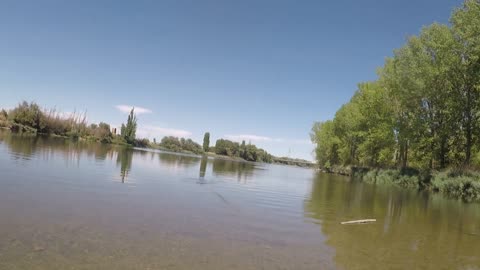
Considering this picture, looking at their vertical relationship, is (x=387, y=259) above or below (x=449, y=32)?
below

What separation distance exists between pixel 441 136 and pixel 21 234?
41.1 m

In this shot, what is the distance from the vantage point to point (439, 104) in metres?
38.4

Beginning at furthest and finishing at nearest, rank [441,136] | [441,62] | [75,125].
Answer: [75,125] → [441,136] → [441,62]

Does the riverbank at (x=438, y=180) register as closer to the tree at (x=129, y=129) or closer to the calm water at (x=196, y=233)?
the calm water at (x=196, y=233)

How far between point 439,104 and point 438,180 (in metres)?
9.54

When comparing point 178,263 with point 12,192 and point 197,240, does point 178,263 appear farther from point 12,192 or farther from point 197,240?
point 12,192

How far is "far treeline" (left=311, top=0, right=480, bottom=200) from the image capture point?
Answer: 32.9 metres

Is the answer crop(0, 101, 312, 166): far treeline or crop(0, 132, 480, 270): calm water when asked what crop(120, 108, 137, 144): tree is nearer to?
crop(0, 101, 312, 166): far treeline

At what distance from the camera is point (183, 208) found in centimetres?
A: 1341

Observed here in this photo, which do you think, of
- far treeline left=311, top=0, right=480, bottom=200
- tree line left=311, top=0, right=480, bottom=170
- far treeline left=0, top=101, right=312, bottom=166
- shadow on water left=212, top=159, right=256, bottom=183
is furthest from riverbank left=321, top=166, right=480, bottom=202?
far treeline left=0, top=101, right=312, bottom=166

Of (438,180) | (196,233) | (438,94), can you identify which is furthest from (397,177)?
(196,233)

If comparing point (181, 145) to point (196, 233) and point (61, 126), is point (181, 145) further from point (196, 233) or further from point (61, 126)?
point (196, 233)

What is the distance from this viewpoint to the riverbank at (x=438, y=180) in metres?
29.6

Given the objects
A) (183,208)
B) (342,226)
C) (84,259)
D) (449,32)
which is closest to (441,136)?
(449,32)
